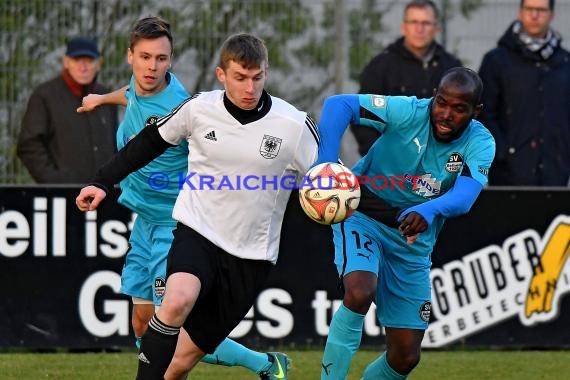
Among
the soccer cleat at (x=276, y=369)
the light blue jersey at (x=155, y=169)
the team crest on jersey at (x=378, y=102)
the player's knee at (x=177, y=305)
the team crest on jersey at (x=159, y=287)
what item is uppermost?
the team crest on jersey at (x=378, y=102)

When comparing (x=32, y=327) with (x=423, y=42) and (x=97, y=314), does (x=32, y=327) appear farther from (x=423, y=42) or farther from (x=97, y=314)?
(x=423, y=42)

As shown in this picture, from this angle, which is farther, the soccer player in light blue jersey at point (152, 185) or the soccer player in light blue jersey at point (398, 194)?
the soccer player in light blue jersey at point (152, 185)

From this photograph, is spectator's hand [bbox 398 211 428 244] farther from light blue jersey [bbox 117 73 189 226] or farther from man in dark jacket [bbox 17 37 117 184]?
man in dark jacket [bbox 17 37 117 184]

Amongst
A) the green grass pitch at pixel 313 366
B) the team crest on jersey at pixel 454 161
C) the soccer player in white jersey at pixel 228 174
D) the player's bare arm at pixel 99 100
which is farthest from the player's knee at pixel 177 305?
the green grass pitch at pixel 313 366

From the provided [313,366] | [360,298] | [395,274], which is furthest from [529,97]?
[360,298]

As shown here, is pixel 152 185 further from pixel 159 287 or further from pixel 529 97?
pixel 529 97

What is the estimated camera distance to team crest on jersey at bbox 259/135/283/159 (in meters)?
7.10

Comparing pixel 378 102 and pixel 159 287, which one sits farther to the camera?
pixel 159 287

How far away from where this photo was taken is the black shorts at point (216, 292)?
7.00 meters

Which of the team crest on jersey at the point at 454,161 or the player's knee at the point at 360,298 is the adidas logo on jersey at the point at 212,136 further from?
the team crest on jersey at the point at 454,161

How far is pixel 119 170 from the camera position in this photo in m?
7.16

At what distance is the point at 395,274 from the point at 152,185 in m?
1.54

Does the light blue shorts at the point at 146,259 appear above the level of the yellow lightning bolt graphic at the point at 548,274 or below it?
above

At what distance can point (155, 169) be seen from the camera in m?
8.05
